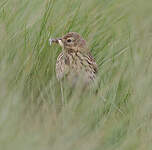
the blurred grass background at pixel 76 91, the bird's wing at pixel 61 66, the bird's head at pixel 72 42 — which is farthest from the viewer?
the bird's head at pixel 72 42

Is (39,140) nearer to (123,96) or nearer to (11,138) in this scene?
(11,138)

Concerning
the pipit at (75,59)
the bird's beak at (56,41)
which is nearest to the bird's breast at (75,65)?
the pipit at (75,59)

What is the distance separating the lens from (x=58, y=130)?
3041 mm

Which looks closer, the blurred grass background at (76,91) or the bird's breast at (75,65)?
the blurred grass background at (76,91)

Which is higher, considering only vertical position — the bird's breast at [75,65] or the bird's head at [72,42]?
the bird's head at [72,42]

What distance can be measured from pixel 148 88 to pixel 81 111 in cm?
62

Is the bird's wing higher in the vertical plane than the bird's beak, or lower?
lower

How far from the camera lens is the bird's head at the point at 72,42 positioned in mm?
4521

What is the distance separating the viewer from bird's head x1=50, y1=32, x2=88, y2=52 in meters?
4.52

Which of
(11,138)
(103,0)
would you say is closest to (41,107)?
(11,138)

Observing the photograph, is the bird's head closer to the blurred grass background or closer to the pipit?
the pipit

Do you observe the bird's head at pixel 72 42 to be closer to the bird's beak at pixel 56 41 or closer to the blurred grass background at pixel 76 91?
the bird's beak at pixel 56 41

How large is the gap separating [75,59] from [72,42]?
0.15m

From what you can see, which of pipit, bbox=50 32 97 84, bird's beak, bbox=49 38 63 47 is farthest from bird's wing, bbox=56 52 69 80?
bird's beak, bbox=49 38 63 47
